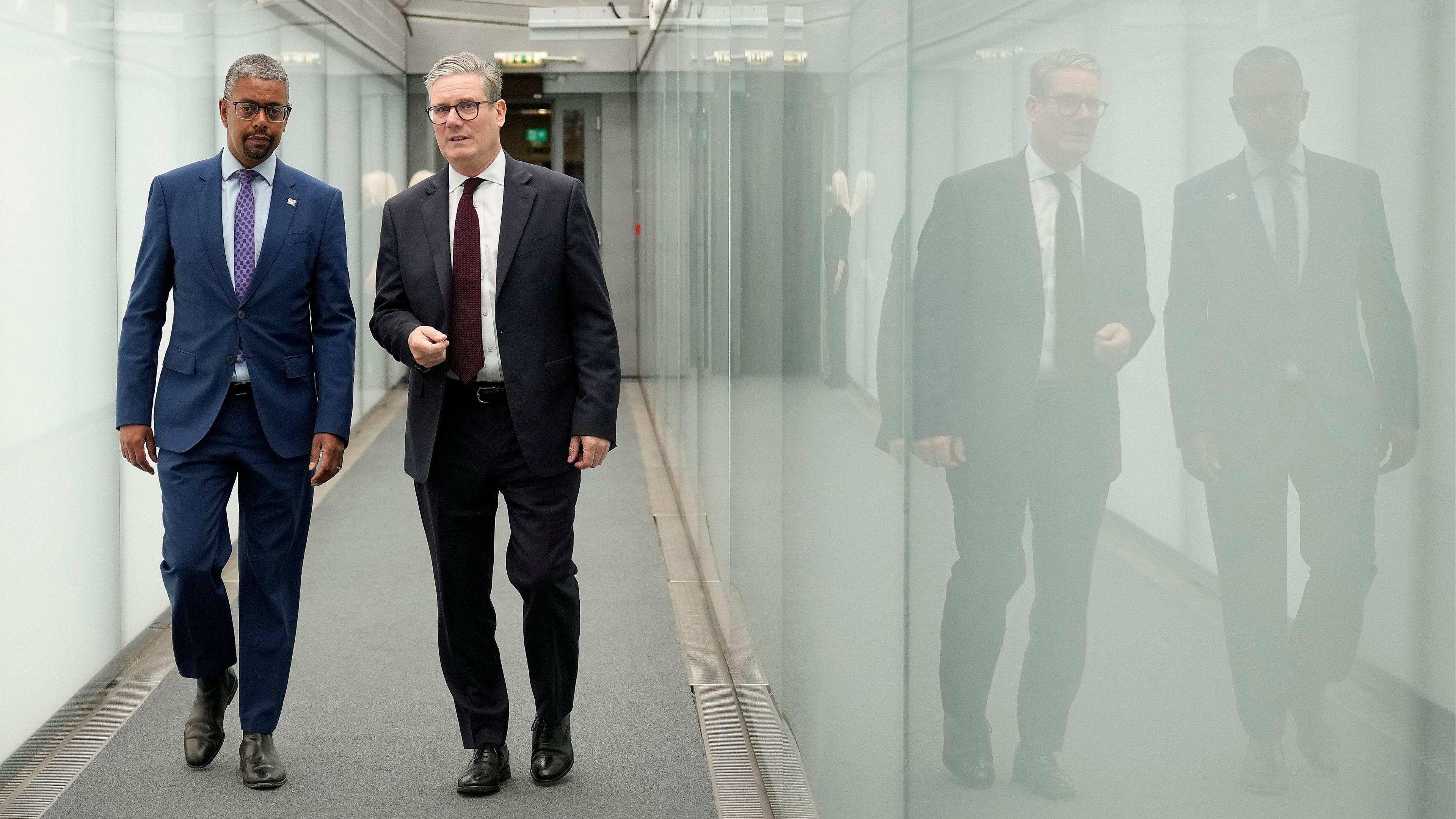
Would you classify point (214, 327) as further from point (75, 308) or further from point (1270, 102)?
point (1270, 102)

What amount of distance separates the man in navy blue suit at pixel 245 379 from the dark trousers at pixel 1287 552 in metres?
2.37

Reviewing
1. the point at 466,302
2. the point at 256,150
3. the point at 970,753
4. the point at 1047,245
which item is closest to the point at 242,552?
the point at 466,302

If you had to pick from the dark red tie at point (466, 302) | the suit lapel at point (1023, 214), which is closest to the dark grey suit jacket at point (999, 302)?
the suit lapel at point (1023, 214)

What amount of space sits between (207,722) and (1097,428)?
2.70 meters

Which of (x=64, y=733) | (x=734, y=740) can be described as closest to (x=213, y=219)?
(x=64, y=733)

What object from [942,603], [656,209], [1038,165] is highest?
[656,209]

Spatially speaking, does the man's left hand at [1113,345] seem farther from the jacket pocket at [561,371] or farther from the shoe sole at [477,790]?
the shoe sole at [477,790]

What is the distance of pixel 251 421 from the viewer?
10.2 ft

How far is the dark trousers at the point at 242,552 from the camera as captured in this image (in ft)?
10.1

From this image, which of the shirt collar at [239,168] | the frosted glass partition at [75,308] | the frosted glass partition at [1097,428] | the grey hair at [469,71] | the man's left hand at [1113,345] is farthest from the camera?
the frosted glass partition at [75,308]

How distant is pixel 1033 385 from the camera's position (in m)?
1.42

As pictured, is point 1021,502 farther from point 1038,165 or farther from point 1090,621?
point 1038,165

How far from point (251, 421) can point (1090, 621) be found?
7.58 ft

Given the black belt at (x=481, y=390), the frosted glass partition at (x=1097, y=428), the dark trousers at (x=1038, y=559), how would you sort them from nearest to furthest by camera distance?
the frosted glass partition at (x=1097, y=428), the dark trousers at (x=1038, y=559), the black belt at (x=481, y=390)
